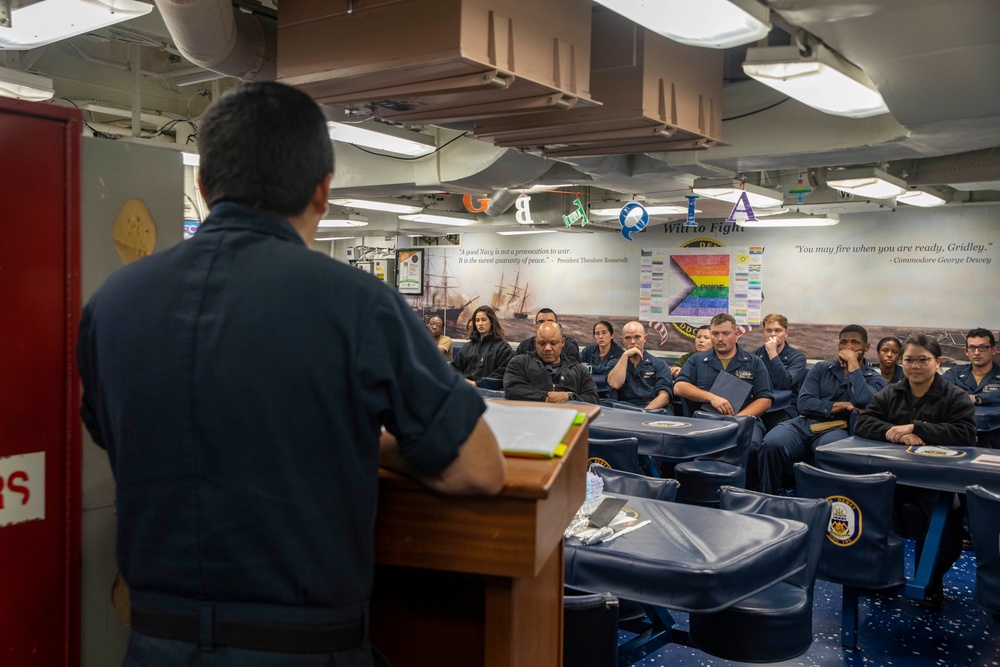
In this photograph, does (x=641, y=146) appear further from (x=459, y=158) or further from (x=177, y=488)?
(x=177, y=488)

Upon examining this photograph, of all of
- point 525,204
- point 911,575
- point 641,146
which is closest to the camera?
point 641,146

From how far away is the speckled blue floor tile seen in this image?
373 centimetres

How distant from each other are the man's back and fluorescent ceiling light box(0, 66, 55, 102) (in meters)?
4.18

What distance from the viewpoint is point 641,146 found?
14.0 ft

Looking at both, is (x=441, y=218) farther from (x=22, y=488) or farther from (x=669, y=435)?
(x=22, y=488)

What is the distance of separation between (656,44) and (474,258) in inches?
424

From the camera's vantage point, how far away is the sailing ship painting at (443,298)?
1473 centimetres

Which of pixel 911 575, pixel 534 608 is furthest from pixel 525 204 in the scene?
pixel 534 608

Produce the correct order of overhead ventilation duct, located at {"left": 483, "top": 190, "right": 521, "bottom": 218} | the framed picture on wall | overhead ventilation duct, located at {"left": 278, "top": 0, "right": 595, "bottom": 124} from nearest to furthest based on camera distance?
overhead ventilation duct, located at {"left": 278, "top": 0, "right": 595, "bottom": 124} → overhead ventilation duct, located at {"left": 483, "top": 190, "right": 521, "bottom": 218} → the framed picture on wall

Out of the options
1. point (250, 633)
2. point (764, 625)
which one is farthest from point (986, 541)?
point (250, 633)

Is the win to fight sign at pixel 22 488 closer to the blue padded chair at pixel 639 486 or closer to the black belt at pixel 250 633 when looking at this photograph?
the black belt at pixel 250 633

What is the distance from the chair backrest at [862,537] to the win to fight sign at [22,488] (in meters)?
3.37

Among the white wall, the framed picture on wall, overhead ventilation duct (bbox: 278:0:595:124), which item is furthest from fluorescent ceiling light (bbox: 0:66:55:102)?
the framed picture on wall

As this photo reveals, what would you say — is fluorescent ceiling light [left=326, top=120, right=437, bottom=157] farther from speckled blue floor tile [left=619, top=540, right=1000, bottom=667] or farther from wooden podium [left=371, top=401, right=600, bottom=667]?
wooden podium [left=371, top=401, right=600, bottom=667]
